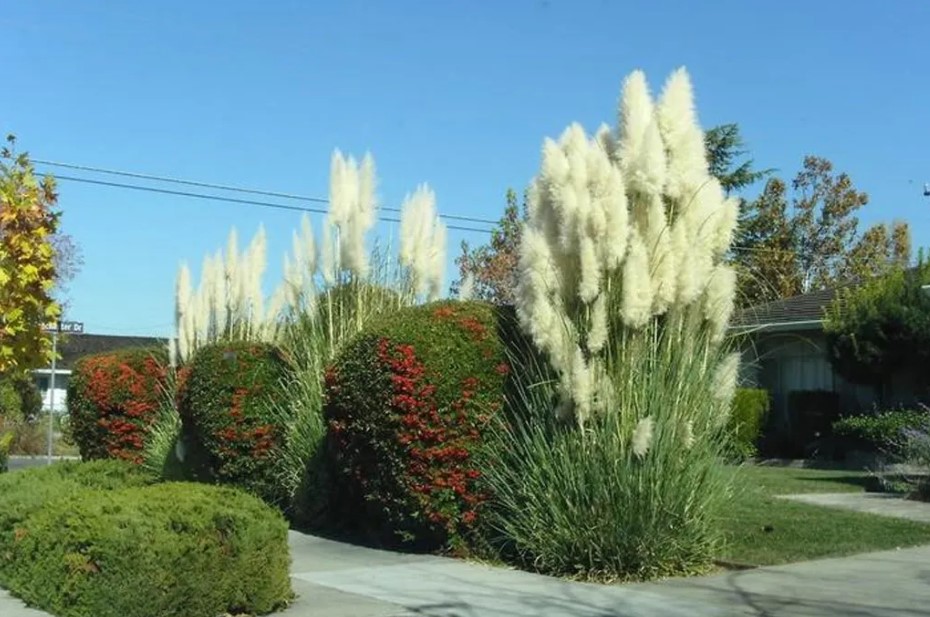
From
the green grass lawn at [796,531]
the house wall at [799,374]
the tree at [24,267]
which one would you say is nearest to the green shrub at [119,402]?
the tree at [24,267]

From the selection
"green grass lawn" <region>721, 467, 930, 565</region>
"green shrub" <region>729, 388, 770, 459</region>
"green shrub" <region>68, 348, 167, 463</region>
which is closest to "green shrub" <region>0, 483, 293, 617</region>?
"green grass lawn" <region>721, 467, 930, 565</region>

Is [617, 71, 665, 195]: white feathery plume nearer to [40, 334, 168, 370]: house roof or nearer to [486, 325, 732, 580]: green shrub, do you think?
[486, 325, 732, 580]: green shrub

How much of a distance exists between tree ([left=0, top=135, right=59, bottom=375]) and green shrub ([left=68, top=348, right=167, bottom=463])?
193 inches

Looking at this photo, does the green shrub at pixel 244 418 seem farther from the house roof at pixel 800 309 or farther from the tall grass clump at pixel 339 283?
the house roof at pixel 800 309

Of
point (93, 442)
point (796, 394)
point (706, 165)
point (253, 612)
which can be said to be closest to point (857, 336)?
point (796, 394)

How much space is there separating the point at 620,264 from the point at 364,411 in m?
2.86

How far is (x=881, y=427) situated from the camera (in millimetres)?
18828

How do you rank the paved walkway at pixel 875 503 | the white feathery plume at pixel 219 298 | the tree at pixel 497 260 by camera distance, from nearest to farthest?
the paved walkway at pixel 875 503
the white feathery plume at pixel 219 298
the tree at pixel 497 260

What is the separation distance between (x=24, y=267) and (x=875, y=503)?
34.4ft

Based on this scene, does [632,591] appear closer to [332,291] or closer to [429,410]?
[429,410]

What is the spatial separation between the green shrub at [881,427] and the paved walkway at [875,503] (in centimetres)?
241

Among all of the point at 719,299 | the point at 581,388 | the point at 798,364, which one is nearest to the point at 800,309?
the point at 798,364

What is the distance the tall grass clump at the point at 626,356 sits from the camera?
29.7ft

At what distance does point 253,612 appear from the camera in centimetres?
798
